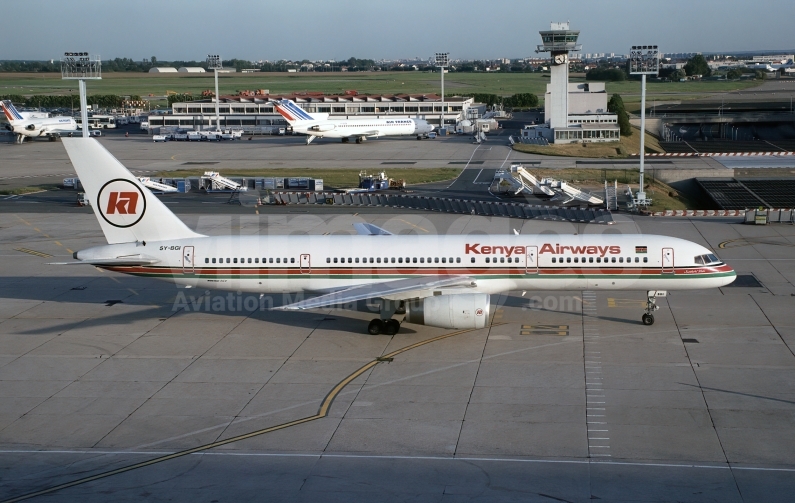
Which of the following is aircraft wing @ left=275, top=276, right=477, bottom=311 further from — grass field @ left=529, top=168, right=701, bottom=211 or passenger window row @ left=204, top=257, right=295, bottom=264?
grass field @ left=529, top=168, right=701, bottom=211

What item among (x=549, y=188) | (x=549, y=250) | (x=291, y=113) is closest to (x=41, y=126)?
(x=291, y=113)

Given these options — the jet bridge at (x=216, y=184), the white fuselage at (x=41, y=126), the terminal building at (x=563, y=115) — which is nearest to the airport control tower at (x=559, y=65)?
the terminal building at (x=563, y=115)

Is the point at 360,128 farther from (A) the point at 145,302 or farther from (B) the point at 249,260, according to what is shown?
(B) the point at 249,260

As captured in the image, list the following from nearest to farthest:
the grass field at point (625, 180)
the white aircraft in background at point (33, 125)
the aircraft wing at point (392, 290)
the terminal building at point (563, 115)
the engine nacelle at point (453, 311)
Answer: the aircraft wing at point (392, 290) → the engine nacelle at point (453, 311) → the grass field at point (625, 180) → the terminal building at point (563, 115) → the white aircraft in background at point (33, 125)

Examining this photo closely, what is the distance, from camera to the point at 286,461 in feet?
81.9

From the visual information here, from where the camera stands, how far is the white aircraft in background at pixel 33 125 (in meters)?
142

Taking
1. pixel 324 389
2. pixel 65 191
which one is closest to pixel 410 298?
pixel 324 389

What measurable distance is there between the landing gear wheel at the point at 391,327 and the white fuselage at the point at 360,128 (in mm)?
102598

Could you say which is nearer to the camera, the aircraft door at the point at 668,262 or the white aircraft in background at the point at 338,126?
the aircraft door at the point at 668,262

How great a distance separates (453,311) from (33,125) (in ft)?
427

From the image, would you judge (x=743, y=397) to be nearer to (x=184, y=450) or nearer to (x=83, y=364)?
(x=184, y=450)

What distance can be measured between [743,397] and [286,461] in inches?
661

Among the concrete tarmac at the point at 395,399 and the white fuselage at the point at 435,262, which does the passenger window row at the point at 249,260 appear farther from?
the concrete tarmac at the point at 395,399

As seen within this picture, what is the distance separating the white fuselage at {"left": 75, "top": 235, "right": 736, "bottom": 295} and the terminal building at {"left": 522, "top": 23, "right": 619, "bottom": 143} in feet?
301
